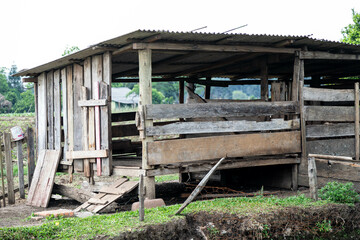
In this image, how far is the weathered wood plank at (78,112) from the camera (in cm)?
1040

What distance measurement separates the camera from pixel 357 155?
9875 mm

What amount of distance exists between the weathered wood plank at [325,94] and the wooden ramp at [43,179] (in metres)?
6.22

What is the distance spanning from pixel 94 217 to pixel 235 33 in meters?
4.17

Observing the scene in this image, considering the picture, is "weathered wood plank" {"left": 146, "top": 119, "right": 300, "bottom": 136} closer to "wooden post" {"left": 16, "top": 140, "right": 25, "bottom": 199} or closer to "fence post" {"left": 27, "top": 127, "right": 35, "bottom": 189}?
"wooden post" {"left": 16, "top": 140, "right": 25, "bottom": 199}

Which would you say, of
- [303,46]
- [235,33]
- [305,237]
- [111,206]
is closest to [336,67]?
[303,46]

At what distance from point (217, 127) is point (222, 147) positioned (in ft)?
1.44

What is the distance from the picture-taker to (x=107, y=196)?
9.12m

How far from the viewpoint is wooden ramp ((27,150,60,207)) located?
10.9 metres

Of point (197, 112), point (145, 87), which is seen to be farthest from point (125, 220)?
point (197, 112)

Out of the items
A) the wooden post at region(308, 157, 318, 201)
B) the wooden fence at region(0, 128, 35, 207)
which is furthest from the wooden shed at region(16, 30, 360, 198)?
the wooden post at region(308, 157, 318, 201)

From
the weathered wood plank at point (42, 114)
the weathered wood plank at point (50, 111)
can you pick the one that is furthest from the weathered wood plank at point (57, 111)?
the weathered wood plank at point (42, 114)

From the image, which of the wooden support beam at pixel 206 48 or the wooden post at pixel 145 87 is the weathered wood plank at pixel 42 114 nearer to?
the wooden post at pixel 145 87

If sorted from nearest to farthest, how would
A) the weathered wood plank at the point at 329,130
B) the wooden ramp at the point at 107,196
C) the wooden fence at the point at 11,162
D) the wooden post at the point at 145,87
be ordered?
the wooden post at the point at 145,87 → the wooden ramp at the point at 107,196 → the weathered wood plank at the point at 329,130 → the wooden fence at the point at 11,162

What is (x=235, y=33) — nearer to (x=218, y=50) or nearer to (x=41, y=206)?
(x=218, y=50)
